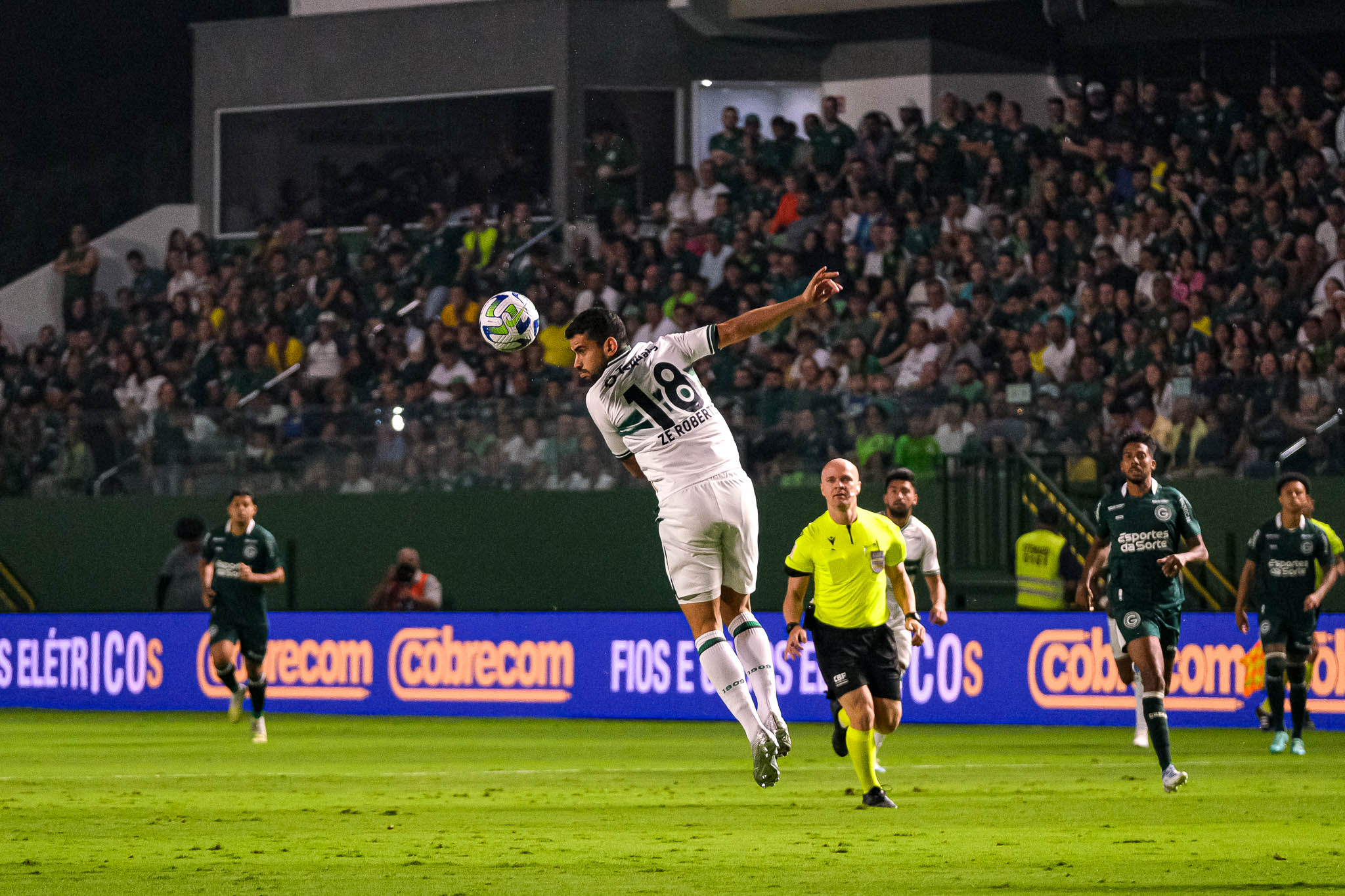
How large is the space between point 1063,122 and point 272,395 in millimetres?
10450

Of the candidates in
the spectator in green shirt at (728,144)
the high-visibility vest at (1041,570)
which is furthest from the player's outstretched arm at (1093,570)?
the spectator in green shirt at (728,144)

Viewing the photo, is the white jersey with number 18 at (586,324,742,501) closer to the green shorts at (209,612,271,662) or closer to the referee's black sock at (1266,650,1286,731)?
the referee's black sock at (1266,650,1286,731)

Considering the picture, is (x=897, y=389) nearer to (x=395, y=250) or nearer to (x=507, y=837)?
(x=395, y=250)

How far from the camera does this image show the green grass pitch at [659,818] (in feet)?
28.3

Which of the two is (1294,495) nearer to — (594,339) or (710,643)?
(710,643)

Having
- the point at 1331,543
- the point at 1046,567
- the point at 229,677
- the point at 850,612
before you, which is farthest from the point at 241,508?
the point at 1331,543

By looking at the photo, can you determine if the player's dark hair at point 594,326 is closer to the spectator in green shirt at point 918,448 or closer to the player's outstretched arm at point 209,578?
the player's outstretched arm at point 209,578

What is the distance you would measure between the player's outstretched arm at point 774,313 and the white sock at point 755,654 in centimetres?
151

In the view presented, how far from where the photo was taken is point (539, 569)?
25125 mm

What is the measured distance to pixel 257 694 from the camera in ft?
59.4

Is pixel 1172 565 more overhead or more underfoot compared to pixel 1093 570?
more overhead

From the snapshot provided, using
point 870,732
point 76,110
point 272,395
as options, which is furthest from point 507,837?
point 76,110

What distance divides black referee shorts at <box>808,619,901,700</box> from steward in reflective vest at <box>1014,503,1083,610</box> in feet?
29.0

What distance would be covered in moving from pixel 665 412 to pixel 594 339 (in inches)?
19.3
